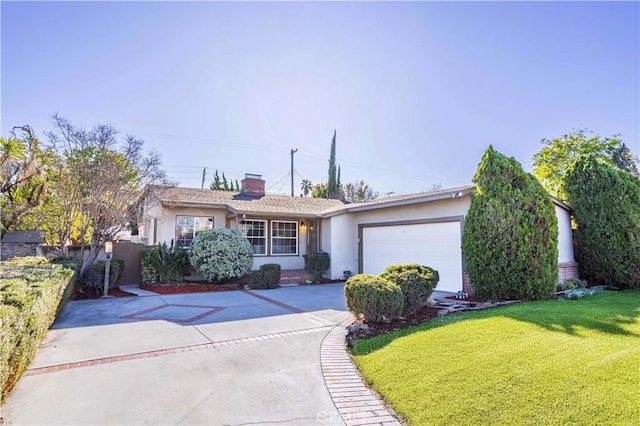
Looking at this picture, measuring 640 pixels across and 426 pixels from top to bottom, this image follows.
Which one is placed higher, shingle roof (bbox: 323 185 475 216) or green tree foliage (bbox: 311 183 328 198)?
green tree foliage (bbox: 311 183 328 198)

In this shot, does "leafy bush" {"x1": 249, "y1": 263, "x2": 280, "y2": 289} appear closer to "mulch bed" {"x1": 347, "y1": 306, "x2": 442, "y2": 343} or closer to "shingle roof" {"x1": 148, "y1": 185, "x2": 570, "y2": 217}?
"shingle roof" {"x1": 148, "y1": 185, "x2": 570, "y2": 217}

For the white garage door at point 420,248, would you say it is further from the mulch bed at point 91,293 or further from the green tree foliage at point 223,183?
the green tree foliage at point 223,183

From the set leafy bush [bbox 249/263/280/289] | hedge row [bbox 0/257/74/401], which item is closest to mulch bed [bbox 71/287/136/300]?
leafy bush [bbox 249/263/280/289]

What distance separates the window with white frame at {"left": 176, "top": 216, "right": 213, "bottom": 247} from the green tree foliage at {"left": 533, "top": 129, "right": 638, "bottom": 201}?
781 inches

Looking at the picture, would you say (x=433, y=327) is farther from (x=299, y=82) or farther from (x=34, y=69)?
(x=34, y=69)

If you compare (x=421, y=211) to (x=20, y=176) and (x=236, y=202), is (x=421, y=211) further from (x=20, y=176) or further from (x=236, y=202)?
(x=20, y=176)

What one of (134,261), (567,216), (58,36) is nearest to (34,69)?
(58,36)

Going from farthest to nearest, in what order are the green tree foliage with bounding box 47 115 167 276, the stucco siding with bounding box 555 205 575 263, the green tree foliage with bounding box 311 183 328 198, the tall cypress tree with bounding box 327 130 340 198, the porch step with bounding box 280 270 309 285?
1. the green tree foliage with bounding box 311 183 328 198
2. the tall cypress tree with bounding box 327 130 340 198
3. the porch step with bounding box 280 270 309 285
4. the stucco siding with bounding box 555 205 575 263
5. the green tree foliage with bounding box 47 115 167 276

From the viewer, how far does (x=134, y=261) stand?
1350 cm

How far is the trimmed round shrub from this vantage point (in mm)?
12672

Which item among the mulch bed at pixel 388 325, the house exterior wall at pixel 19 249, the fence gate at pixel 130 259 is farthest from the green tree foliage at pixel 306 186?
the mulch bed at pixel 388 325

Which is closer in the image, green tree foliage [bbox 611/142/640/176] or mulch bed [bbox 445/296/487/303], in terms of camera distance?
mulch bed [bbox 445/296/487/303]

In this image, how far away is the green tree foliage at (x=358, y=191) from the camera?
38.5 m

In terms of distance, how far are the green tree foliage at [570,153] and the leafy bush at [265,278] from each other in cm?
1766
